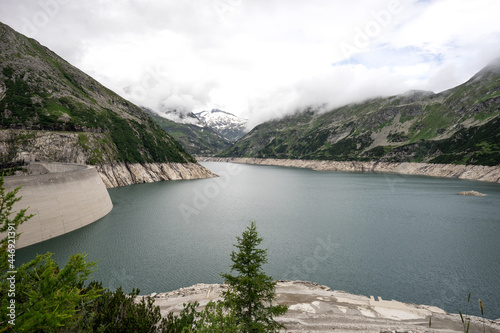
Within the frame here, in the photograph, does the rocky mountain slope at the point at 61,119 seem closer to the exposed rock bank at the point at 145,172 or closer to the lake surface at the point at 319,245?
the exposed rock bank at the point at 145,172

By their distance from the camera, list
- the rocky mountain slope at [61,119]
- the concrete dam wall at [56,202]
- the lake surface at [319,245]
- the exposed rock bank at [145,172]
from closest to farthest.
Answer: the lake surface at [319,245], the concrete dam wall at [56,202], the rocky mountain slope at [61,119], the exposed rock bank at [145,172]

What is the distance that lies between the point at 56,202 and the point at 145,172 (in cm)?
7471

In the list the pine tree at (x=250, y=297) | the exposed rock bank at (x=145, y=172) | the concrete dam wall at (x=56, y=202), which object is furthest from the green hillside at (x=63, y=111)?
the pine tree at (x=250, y=297)

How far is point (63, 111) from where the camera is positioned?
103 m

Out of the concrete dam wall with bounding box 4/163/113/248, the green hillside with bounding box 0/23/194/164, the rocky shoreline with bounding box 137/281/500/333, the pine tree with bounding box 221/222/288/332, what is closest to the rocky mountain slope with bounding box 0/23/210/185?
the green hillside with bounding box 0/23/194/164

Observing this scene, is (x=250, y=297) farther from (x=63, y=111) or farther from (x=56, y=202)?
(x=63, y=111)

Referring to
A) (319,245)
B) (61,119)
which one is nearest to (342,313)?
(319,245)

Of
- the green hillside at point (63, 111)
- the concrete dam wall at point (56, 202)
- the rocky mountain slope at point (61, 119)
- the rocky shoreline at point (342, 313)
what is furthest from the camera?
the green hillside at point (63, 111)

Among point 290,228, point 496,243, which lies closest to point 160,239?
point 290,228

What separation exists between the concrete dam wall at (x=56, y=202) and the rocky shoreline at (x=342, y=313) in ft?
91.8

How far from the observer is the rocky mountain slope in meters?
85.2

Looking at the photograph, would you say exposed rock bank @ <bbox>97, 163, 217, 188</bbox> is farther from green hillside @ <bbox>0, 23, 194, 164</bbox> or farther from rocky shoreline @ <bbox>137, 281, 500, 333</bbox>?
rocky shoreline @ <bbox>137, 281, 500, 333</bbox>

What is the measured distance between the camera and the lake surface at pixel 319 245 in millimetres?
31031

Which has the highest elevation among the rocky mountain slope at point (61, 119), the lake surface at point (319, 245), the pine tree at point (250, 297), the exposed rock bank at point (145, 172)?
the rocky mountain slope at point (61, 119)
